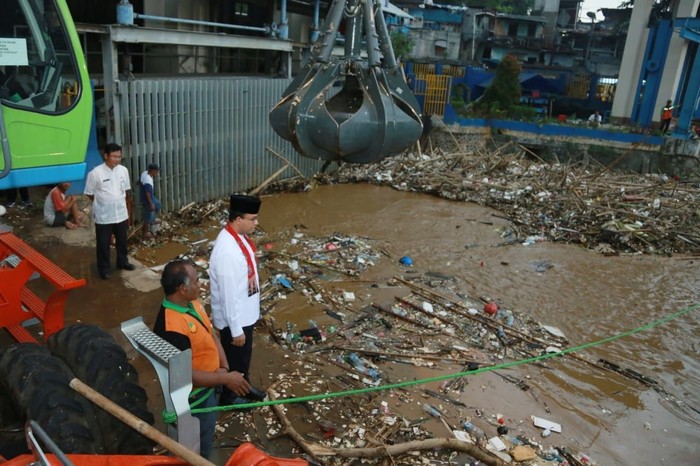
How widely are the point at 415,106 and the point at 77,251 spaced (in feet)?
19.4

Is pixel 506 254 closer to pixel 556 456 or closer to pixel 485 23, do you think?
pixel 556 456

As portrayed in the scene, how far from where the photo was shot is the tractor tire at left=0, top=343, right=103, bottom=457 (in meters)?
2.44

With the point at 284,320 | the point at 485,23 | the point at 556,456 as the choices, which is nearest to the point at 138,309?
the point at 284,320

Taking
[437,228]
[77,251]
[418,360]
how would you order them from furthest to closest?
[437,228], [77,251], [418,360]

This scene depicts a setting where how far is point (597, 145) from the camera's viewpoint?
18.8 m

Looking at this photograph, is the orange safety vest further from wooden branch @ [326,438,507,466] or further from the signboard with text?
the signboard with text

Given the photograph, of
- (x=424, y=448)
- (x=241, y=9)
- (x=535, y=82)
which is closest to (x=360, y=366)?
(x=424, y=448)

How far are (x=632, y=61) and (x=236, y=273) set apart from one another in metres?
22.6

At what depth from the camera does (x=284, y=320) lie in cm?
667

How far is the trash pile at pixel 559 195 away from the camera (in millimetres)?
10781

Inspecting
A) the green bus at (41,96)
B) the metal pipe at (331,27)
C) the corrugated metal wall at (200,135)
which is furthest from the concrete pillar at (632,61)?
the green bus at (41,96)

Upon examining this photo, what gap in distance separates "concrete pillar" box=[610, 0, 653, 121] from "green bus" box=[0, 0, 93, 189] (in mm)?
22524

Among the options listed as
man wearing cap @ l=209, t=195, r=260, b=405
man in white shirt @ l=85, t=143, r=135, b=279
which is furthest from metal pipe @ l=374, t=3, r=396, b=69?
man in white shirt @ l=85, t=143, r=135, b=279

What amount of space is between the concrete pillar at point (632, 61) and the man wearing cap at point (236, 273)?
22079 millimetres
